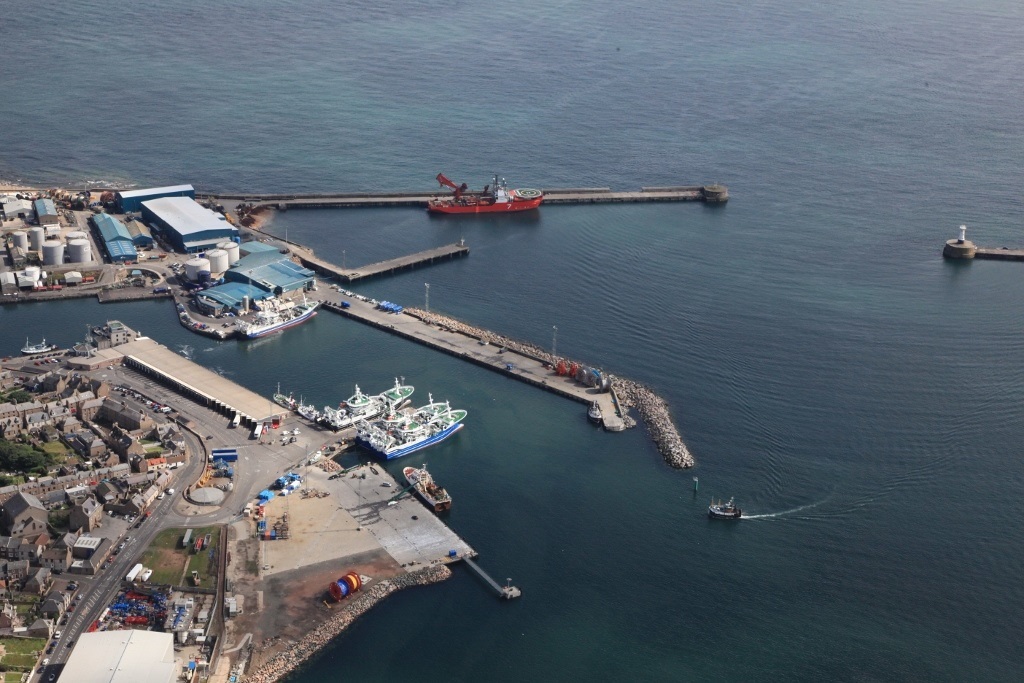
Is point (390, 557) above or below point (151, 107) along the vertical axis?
below

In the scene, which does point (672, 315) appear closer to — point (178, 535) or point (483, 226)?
point (483, 226)

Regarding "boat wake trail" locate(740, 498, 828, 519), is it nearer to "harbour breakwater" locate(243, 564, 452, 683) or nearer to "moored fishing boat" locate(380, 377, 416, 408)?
"harbour breakwater" locate(243, 564, 452, 683)

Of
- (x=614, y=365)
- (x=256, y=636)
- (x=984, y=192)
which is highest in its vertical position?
(x=984, y=192)

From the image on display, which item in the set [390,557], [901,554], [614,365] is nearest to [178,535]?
[390,557]

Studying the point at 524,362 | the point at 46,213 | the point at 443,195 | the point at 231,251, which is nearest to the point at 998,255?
the point at 524,362

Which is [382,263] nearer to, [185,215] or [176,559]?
[185,215]

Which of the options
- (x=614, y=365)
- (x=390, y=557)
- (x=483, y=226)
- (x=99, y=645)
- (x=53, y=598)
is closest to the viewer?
(x=99, y=645)

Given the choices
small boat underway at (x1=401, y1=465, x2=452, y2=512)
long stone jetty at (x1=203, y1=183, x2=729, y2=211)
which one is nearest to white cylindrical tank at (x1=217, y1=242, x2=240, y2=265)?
long stone jetty at (x1=203, y1=183, x2=729, y2=211)
